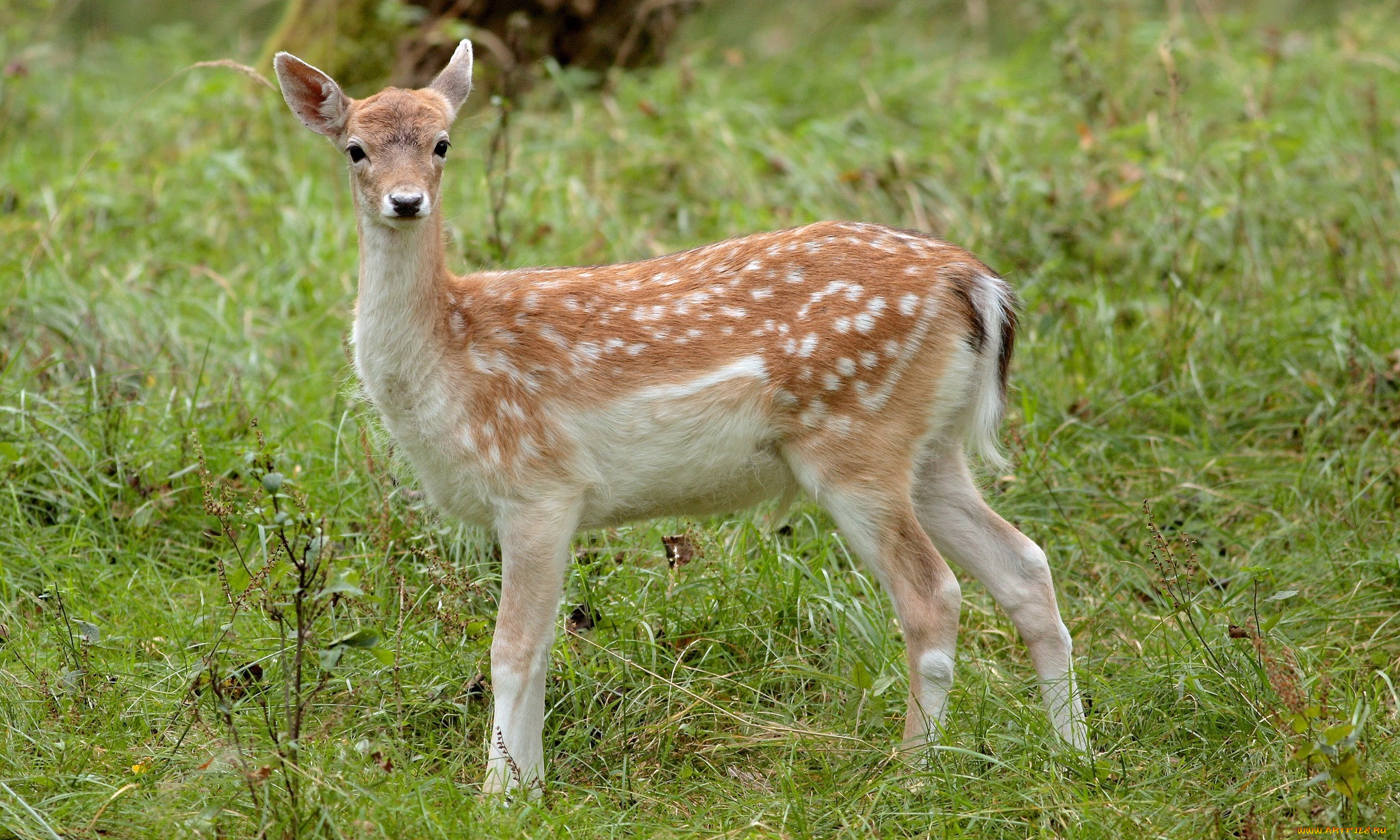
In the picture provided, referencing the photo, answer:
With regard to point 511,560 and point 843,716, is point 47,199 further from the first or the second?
point 843,716

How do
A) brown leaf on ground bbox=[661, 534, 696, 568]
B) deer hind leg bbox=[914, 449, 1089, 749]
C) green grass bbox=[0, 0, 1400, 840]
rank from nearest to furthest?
green grass bbox=[0, 0, 1400, 840] → deer hind leg bbox=[914, 449, 1089, 749] → brown leaf on ground bbox=[661, 534, 696, 568]

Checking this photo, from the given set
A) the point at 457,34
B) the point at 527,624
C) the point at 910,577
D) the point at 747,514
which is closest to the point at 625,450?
the point at 527,624

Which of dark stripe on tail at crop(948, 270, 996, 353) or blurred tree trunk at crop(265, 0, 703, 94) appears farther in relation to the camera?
blurred tree trunk at crop(265, 0, 703, 94)

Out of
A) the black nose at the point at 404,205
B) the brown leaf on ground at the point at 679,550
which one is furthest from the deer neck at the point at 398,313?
the brown leaf on ground at the point at 679,550

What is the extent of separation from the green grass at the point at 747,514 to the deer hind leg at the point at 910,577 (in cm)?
12

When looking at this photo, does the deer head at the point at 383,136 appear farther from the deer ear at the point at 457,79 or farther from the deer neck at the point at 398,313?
the deer ear at the point at 457,79

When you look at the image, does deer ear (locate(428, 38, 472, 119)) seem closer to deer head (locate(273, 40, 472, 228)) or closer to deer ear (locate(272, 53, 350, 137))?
deer head (locate(273, 40, 472, 228))

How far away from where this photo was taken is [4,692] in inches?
167

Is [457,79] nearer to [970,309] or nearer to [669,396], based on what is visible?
[669,396]

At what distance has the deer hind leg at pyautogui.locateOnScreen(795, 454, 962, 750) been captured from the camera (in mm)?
4293

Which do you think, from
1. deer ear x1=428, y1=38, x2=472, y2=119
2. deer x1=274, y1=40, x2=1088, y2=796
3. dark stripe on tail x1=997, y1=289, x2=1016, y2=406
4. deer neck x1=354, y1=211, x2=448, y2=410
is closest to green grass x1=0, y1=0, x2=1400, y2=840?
deer x1=274, y1=40, x2=1088, y2=796

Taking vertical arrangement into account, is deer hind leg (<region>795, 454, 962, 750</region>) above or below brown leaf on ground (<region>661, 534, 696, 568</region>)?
above

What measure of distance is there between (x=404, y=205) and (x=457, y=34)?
4791 mm

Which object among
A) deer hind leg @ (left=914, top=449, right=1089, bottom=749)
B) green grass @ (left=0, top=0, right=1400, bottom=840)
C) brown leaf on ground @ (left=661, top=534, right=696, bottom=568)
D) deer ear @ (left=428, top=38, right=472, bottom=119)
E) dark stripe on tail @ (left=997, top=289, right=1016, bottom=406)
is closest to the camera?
green grass @ (left=0, top=0, right=1400, bottom=840)
